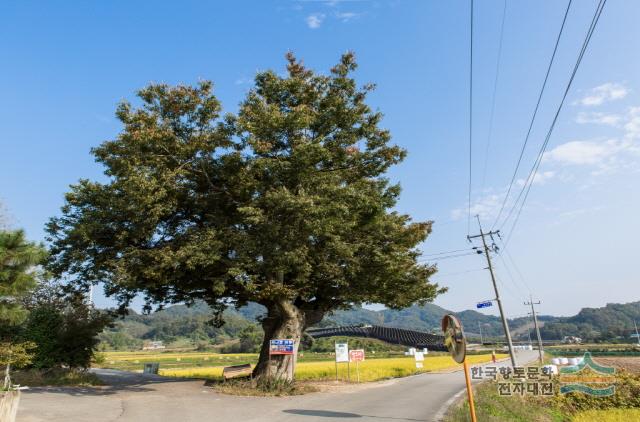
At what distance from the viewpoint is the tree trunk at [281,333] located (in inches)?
756

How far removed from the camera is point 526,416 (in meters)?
12.6

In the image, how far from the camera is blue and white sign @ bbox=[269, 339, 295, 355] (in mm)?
18844

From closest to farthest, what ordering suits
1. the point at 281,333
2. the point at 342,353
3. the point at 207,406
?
the point at 207,406 → the point at 281,333 → the point at 342,353

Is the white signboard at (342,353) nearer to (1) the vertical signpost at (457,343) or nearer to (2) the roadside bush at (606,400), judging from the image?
(2) the roadside bush at (606,400)

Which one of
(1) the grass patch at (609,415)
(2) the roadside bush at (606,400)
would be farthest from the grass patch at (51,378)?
(2) the roadside bush at (606,400)

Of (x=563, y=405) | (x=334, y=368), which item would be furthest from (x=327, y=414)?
(x=334, y=368)

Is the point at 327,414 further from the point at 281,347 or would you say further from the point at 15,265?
the point at 15,265

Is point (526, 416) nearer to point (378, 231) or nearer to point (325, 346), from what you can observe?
point (378, 231)

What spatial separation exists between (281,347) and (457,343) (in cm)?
1167

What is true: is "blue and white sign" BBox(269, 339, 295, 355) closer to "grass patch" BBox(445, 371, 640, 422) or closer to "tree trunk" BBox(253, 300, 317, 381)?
"tree trunk" BBox(253, 300, 317, 381)

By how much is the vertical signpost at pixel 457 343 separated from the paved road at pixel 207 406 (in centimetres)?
355

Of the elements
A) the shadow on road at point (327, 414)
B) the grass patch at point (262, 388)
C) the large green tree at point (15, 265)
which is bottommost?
the shadow on road at point (327, 414)

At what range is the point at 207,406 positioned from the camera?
13.9 m

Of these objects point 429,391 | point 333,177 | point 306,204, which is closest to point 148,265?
point 306,204
